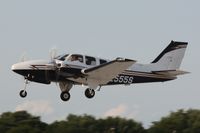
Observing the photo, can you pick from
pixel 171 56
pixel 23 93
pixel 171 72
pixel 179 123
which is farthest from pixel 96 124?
pixel 23 93

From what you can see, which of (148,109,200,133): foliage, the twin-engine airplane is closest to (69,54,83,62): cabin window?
the twin-engine airplane

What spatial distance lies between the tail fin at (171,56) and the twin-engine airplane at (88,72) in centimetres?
57

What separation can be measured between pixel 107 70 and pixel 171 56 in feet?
20.6

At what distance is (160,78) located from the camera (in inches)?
Answer: 1634

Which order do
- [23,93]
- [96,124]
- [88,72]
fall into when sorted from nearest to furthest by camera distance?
[88,72]
[23,93]
[96,124]

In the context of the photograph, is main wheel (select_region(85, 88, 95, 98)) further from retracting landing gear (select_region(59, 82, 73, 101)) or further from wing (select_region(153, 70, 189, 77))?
wing (select_region(153, 70, 189, 77))

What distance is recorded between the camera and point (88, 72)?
38.6 m

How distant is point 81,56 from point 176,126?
138 feet

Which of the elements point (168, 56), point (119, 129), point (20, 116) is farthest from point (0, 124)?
point (168, 56)

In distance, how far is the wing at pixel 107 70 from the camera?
123 feet

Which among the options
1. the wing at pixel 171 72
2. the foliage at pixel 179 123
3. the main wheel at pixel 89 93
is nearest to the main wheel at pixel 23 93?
the main wheel at pixel 89 93

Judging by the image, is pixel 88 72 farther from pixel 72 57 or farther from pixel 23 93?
pixel 23 93

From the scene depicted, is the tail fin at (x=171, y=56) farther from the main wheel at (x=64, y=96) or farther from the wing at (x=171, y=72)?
the main wheel at (x=64, y=96)

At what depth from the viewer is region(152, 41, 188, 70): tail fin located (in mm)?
42781
